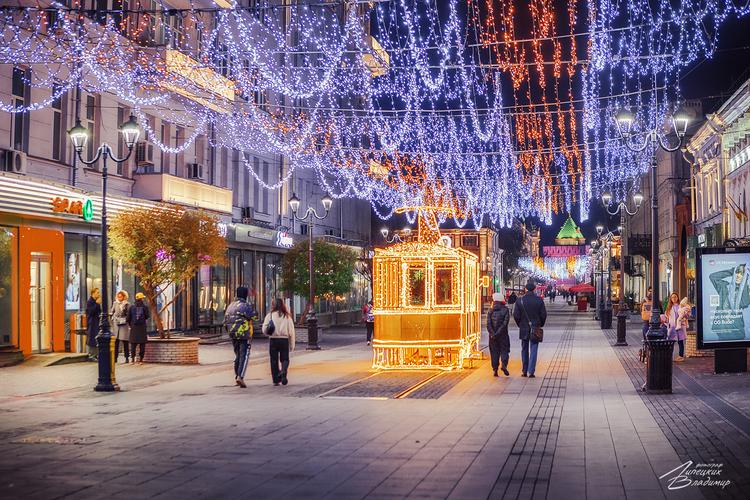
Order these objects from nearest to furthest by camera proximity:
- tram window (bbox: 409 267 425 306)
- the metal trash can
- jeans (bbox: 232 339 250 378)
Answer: the metal trash can, jeans (bbox: 232 339 250 378), tram window (bbox: 409 267 425 306)

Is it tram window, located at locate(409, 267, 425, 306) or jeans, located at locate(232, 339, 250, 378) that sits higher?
tram window, located at locate(409, 267, 425, 306)

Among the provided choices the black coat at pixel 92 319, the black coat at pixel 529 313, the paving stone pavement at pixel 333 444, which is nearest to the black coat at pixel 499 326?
the black coat at pixel 529 313

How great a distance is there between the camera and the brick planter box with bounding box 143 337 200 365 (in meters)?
23.3

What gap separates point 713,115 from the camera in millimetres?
43750

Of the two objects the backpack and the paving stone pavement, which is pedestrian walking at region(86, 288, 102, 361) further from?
the paving stone pavement

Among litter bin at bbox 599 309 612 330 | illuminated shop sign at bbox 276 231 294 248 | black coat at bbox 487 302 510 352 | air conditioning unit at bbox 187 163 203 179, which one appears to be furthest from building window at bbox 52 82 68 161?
litter bin at bbox 599 309 612 330

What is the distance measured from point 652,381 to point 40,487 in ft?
35.9

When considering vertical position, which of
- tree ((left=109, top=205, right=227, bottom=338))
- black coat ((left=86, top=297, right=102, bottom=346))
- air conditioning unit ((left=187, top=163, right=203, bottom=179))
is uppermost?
air conditioning unit ((left=187, top=163, right=203, bottom=179))

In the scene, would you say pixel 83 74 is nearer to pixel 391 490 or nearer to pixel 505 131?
pixel 505 131

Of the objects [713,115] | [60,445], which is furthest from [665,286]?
[60,445]

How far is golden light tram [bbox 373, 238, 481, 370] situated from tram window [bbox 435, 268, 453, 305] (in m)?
0.03

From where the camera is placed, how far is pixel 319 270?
41281 mm

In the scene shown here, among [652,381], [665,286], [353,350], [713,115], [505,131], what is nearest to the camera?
[652,381]

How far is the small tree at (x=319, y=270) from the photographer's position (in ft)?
A: 133
